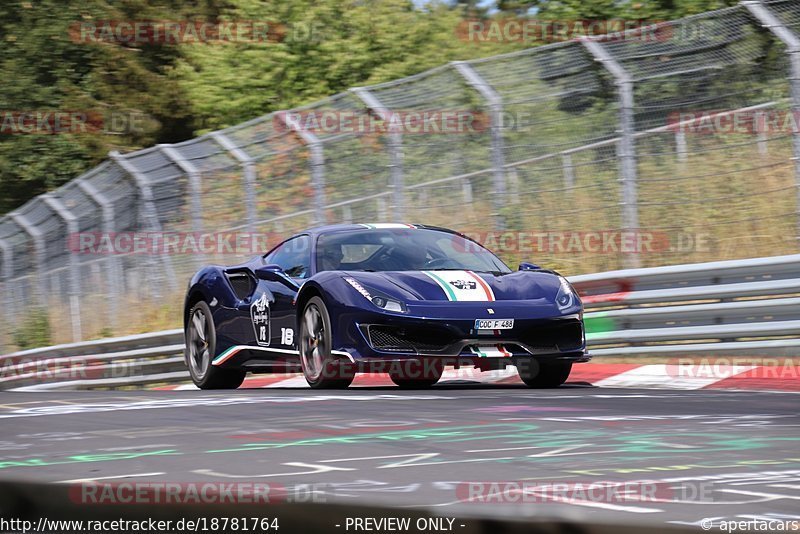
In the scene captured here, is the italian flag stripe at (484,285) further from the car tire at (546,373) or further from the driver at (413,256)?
the car tire at (546,373)

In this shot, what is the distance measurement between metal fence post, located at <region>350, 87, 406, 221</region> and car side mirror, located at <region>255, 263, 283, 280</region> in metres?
3.57

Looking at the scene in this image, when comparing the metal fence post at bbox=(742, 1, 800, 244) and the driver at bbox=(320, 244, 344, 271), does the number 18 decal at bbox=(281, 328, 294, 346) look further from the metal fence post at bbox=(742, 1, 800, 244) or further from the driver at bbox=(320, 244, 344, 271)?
the metal fence post at bbox=(742, 1, 800, 244)

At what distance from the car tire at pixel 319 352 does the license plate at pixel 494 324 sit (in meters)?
0.88

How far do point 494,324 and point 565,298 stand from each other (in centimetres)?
65

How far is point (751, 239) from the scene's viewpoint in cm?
1177

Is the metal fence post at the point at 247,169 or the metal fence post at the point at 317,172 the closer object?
the metal fence post at the point at 317,172

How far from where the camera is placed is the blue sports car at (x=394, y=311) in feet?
29.0

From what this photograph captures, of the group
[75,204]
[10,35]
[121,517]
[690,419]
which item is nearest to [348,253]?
[690,419]

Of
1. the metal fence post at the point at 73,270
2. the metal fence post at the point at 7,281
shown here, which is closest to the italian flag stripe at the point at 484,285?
the metal fence post at the point at 73,270

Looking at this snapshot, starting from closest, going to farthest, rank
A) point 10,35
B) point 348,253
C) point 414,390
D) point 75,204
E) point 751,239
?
point 414,390
point 348,253
point 751,239
point 75,204
point 10,35

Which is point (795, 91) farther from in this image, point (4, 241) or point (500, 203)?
point (4, 241)

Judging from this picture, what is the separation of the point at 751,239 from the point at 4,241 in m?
14.0

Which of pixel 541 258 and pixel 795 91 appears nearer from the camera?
pixel 795 91

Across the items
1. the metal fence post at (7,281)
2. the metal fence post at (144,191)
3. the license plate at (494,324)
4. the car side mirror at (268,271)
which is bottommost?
the metal fence post at (7,281)
